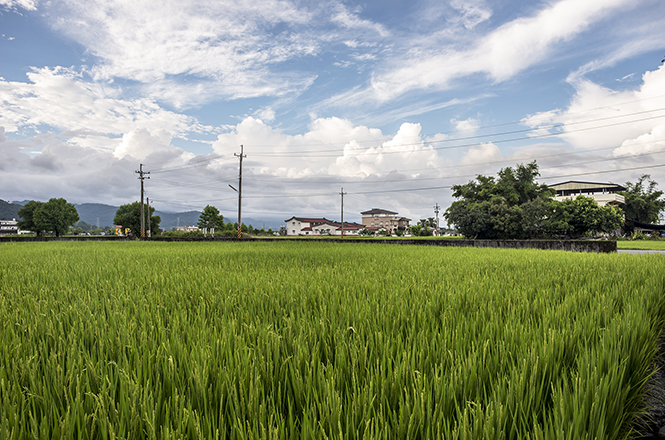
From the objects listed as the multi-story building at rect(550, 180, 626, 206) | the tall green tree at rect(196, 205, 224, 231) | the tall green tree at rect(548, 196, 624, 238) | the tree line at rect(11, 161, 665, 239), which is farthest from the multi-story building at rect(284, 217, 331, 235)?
the tall green tree at rect(548, 196, 624, 238)

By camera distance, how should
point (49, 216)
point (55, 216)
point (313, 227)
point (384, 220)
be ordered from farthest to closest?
point (384, 220), point (313, 227), point (55, 216), point (49, 216)

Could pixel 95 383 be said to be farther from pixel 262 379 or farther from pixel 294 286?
pixel 294 286

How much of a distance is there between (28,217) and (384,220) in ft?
324

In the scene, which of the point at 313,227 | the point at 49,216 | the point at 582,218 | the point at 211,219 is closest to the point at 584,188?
the point at 582,218

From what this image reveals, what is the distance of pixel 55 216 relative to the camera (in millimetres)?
68062

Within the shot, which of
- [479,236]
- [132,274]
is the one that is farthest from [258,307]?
[479,236]

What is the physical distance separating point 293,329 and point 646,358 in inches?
94.3

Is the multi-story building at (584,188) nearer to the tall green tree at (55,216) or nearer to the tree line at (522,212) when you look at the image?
the tree line at (522,212)

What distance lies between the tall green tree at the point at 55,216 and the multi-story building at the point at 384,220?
84.7m

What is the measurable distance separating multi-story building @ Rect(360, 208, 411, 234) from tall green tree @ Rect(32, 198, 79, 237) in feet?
278

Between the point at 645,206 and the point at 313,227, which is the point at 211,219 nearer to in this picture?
the point at 313,227

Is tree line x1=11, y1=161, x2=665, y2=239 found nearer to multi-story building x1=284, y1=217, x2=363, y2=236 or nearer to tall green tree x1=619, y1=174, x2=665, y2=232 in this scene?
tall green tree x1=619, y1=174, x2=665, y2=232

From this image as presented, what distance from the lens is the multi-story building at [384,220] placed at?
121738 millimetres

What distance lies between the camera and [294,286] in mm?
4078
